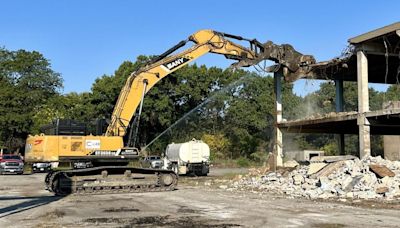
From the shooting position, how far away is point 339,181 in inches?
773

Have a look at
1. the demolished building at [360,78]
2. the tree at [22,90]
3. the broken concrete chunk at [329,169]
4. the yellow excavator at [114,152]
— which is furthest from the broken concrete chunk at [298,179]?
the tree at [22,90]

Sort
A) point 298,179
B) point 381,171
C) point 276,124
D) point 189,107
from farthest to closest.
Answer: point 189,107
point 276,124
point 298,179
point 381,171

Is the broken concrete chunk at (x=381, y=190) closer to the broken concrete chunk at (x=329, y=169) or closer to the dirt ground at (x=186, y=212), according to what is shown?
the dirt ground at (x=186, y=212)

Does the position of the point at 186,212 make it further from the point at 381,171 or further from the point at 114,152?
the point at 381,171

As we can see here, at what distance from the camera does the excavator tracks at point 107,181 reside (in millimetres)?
19766

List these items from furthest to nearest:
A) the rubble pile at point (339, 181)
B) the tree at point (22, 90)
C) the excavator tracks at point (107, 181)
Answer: the tree at point (22, 90)
the excavator tracks at point (107, 181)
the rubble pile at point (339, 181)

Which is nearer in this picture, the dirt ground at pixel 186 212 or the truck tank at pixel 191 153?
the dirt ground at pixel 186 212

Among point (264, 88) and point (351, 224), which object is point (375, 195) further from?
point (264, 88)

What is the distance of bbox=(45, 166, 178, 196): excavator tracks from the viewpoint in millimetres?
19766

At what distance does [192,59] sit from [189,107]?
38682 mm

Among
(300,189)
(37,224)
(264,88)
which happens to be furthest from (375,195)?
(264,88)

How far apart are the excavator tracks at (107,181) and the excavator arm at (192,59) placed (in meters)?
1.70

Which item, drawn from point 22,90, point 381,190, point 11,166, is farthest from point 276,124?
point 22,90

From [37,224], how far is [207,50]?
16.0 meters
